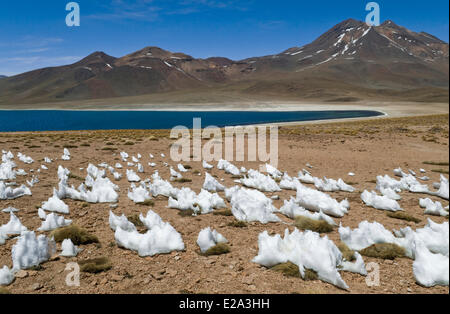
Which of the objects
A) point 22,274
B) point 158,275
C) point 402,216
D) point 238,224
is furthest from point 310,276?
point 22,274

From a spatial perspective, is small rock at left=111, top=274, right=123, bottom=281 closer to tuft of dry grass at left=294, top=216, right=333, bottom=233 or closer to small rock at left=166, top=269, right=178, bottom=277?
small rock at left=166, top=269, right=178, bottom=277

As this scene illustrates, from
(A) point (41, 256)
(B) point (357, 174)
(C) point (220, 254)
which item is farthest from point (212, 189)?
(B) point (357, 174)

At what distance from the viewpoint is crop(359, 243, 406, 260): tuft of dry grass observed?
4145mm

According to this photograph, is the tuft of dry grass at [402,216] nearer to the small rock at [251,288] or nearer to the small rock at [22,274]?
the small rock at [251,288]

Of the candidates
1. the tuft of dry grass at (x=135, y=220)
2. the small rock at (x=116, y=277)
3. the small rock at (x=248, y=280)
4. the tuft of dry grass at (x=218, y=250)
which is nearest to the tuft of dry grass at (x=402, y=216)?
the tuft of dry grass at (x=218, y=250)

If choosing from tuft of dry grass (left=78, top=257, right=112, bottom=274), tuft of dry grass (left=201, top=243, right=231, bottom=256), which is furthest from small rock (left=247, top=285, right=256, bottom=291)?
tuft of dry grass (left=78, top=257, right=112, bottom=274)

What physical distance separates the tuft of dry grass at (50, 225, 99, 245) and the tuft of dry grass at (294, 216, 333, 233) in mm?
3752

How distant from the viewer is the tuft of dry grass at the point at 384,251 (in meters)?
4.14

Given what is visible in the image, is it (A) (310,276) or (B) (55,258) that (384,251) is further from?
(B) (55,258)

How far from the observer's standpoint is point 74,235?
5.00m

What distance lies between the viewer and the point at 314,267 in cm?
362

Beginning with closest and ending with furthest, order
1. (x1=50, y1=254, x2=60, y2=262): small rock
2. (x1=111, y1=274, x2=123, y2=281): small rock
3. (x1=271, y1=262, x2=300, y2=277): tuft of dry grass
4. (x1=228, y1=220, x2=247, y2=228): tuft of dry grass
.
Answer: (x1=271, y1=262, x2=300, y2=277): tuft of dry grass → (x1=111, y1=274, x2=123, y2=281): small rock → (x1=50, y1=254, x2=60, y2=262): small rock → (x1=228, y1=220, x2=247, y2=228): tuft of dry grass

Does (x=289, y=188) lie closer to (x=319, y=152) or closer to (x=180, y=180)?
Result: (x=180, y=180)

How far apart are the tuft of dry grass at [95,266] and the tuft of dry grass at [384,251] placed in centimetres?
377
